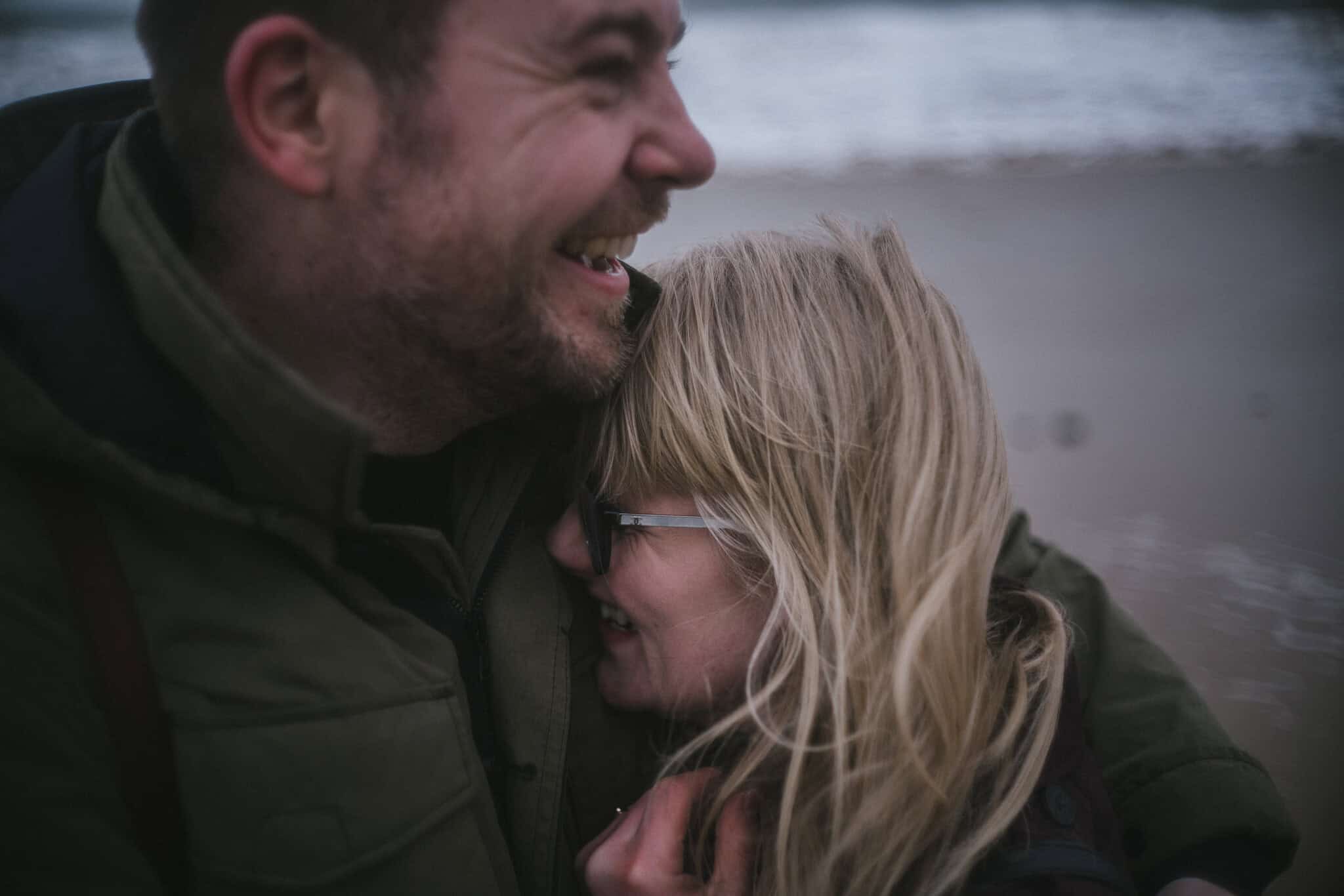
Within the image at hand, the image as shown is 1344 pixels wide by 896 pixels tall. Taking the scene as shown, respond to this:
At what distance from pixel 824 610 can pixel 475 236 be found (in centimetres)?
97

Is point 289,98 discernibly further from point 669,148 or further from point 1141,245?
point 1141,245

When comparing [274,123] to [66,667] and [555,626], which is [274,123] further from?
[555,626]

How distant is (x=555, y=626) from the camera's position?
5.76 ft

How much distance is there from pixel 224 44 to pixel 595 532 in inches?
44.1

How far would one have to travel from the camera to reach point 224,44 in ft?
4.37

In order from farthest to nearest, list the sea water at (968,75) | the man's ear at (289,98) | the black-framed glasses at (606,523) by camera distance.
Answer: the sea water at (968,75)
the black-framed glasses at (606,523)
the man's ear at (289,98)

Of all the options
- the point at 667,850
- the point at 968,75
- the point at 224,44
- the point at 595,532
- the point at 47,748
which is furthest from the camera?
the point at 968,75

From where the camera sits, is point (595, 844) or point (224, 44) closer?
point (224, 44)

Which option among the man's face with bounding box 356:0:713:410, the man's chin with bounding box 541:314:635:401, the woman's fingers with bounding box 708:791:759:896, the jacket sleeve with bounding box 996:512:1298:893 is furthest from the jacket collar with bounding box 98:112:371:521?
the jacket sleeve with bounding box 996:512:1298:893

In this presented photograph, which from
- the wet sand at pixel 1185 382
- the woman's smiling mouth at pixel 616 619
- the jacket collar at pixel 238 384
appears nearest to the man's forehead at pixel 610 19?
the jacket collar at pixel 238 384

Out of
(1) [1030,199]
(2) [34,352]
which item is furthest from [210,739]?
(1) [1030,199]

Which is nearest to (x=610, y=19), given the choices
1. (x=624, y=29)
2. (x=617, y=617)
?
(x=624, y=29)

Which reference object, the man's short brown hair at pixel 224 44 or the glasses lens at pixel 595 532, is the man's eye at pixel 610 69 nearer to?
the man's short brown hair at pixel 224 44

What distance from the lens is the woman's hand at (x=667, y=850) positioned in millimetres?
1468
